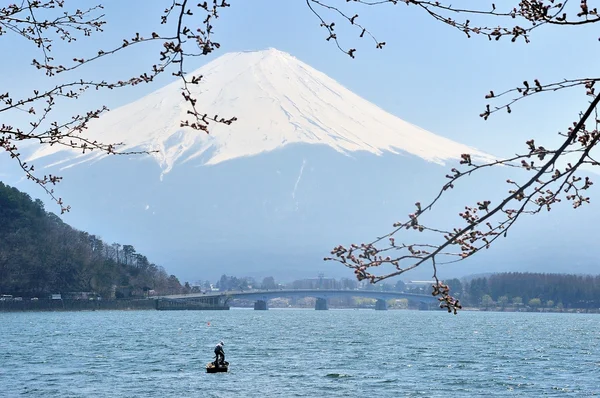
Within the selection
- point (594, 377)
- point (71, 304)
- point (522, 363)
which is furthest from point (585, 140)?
point (71, 304)

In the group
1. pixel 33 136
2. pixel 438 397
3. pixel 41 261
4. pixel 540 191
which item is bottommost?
pixel 438 397

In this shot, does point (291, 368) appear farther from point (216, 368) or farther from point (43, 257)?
point (43, 257)

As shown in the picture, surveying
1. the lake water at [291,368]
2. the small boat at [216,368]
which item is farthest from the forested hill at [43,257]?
the small boat at [216,368]

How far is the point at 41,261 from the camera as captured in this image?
133m

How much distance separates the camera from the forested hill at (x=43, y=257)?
126812 mm

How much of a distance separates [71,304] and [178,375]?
335 feet

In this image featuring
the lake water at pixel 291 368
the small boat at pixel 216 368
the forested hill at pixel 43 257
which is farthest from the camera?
the forested hill at pixel 43 257

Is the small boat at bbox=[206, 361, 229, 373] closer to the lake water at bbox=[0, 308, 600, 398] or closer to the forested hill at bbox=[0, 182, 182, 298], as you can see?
the lake water at bbox=[0, 308, 600, 398]

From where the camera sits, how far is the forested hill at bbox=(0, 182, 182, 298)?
416 ft

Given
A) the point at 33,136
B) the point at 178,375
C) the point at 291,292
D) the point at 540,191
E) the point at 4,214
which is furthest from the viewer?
the point at 291,292

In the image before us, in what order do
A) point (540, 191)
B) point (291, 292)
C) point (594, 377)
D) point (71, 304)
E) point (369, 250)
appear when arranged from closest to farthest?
point (369, 250) < point (540, 191) < point (594, 377) < point (71, 304) < point (291, 292)

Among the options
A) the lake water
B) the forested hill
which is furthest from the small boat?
the forested hill

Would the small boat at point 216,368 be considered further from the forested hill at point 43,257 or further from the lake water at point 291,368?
the forested hill at point 43,257

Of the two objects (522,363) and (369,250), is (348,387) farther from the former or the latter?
(369,250)
